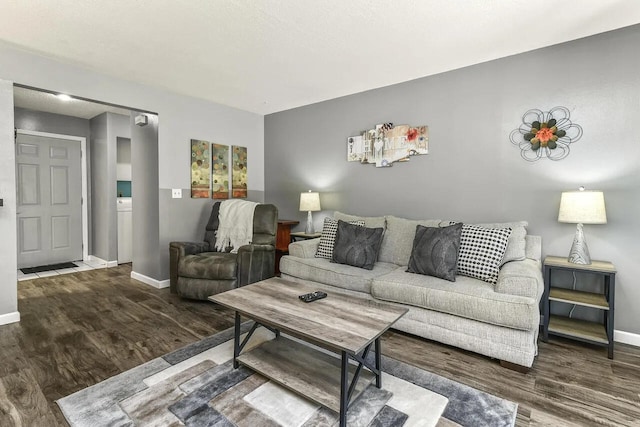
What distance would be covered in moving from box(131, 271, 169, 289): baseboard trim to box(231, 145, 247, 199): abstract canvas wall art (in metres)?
1.48

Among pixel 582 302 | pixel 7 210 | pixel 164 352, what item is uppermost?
pixel 7 210

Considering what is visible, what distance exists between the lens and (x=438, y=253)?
2580mm

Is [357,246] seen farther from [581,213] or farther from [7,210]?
[7,210]

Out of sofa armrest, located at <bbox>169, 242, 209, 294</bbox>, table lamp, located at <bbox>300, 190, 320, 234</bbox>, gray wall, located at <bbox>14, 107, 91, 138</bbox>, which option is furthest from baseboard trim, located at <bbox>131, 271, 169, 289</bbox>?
gray wall, located at <bbox>14, 107, 91, 138</bbox>

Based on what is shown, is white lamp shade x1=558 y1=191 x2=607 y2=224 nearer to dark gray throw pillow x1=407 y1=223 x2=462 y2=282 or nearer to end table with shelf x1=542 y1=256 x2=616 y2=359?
end table with shelf x1=542 y1=256 x2=616 y2=359

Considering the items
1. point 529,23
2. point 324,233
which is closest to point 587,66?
point 529,23

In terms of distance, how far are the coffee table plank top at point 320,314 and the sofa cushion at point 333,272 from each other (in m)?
0.72

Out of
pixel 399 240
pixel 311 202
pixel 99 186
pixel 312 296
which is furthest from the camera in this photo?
pixel 99 186

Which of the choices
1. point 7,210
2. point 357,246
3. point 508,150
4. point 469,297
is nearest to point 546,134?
point 508,150

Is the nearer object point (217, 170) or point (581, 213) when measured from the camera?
point (581, 213)

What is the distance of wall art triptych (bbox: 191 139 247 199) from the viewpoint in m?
4.07

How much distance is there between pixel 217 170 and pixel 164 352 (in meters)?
2.62

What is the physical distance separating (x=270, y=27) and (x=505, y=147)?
231 centimetres

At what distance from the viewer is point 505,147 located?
2.92 metres
